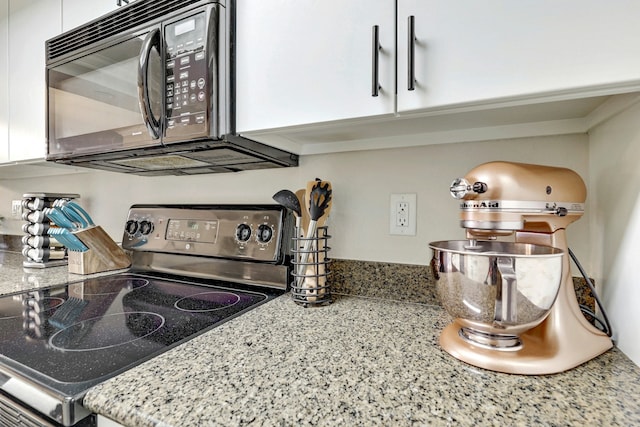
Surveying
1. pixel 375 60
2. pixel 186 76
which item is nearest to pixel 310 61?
pixel 375 60

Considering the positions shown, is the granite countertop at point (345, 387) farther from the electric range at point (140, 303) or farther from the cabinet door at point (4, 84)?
the cabinet door at point (4, 84)

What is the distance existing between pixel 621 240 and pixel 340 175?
67 cm

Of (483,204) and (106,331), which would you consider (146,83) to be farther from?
(483,204)

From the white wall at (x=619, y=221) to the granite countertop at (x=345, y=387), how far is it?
0.08 meters

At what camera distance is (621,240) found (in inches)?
23.0

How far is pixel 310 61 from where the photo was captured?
0.67 meters

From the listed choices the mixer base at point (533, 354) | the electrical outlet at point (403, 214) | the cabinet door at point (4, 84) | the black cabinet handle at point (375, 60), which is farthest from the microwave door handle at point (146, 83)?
the cabinet door at point (4, 84)

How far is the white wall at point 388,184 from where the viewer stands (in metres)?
0.77

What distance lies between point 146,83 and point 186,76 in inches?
4.5

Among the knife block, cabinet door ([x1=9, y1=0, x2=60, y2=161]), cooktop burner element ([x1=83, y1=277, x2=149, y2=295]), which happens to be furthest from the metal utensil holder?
cabinet door ([x1=9, y1=0, x2=60, y2=161])

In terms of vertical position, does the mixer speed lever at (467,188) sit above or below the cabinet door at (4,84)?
below

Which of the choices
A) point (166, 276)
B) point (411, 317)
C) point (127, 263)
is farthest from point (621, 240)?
point (127, 263)

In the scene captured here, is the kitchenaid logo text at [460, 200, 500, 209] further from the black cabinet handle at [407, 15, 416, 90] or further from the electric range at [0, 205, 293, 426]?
the electric range at [0, 205, 293, 426]

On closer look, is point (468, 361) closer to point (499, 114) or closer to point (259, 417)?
point (259, 417)
